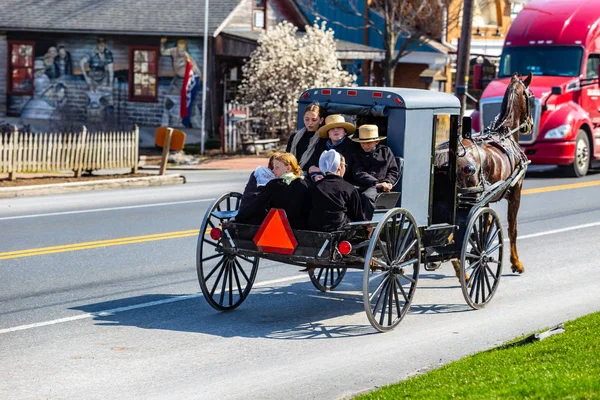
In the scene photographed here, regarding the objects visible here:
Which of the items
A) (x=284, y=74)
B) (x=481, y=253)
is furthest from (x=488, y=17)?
(x=481, y=253)

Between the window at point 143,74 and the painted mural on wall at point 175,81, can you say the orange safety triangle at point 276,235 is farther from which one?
the window at point 143,74

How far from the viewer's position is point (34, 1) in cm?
4028

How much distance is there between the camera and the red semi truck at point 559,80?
A: 2481cm

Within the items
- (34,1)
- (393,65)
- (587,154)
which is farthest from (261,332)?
(34,1)

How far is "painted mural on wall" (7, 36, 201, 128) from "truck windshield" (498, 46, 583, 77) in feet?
41.7

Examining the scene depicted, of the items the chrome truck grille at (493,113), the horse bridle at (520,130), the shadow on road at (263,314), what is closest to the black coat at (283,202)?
the shadow on road at (263,314)

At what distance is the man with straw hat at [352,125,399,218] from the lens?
974cm

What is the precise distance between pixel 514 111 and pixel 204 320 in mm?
5617

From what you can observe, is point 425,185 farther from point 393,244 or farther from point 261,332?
point 261,332

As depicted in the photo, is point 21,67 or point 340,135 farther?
point 21,67

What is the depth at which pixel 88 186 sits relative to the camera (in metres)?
22.4

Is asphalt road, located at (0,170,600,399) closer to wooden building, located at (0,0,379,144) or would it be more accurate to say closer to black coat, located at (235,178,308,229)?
black coat, located at (235,178,308,229)

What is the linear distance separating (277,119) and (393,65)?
25.1 ft

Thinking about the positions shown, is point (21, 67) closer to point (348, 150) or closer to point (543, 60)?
point (543, 60)
